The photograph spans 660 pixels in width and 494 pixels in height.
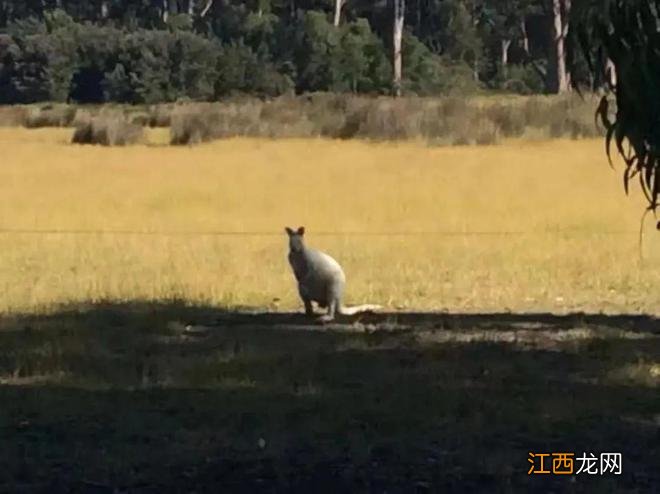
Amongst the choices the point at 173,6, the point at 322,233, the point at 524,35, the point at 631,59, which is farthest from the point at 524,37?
the point at 631,59

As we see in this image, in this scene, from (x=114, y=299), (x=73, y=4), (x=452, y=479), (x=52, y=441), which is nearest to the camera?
(x=452, y=479)

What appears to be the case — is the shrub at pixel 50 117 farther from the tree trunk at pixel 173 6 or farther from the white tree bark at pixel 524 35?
the tree trunk at pixel 173 6

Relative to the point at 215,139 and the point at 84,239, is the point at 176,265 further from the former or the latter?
the point at 215,139

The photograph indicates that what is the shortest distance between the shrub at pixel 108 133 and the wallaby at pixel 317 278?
26.3m

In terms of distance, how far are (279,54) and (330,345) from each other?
47456 mm

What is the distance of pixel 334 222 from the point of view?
22.8 m

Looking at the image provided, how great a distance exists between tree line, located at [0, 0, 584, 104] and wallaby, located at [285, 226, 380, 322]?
125 feet

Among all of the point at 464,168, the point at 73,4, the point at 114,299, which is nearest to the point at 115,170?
the point at 464,168

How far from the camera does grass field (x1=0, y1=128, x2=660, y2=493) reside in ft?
22.6

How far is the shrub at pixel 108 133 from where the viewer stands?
38.4 metres

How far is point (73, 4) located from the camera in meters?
70.3

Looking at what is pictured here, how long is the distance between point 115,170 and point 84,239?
11.2 m

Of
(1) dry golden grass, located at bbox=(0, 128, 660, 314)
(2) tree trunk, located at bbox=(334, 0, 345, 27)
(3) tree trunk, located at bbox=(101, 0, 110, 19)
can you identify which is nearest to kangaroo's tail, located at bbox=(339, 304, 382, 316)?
(1) dry golden grass, located at bbox=(0, 128, 660, 314)

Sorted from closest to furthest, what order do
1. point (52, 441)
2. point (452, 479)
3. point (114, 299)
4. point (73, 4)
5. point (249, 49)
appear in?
1. point (452, 479)
2. point (52, 441)
3. point (114, 299)
4. point (249, 49)
5. point (73, 4)
